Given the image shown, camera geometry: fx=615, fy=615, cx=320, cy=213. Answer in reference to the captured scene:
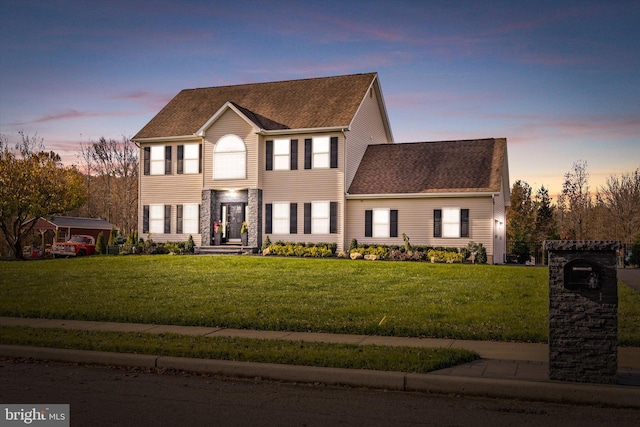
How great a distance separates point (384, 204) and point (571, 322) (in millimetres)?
24046

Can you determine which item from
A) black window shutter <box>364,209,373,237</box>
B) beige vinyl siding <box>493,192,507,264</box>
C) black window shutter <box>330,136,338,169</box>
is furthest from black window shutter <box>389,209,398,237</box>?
beige vinyl siding <box>493,192,507,264</box>

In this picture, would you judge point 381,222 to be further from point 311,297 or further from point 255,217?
point 311,297

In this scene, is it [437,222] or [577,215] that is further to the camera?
[577,215]

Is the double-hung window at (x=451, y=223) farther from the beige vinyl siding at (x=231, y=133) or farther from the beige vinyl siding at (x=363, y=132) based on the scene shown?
the beige vinyl siding at (x=231, y=133)

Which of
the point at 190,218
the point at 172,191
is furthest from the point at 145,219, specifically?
the point at 190,218

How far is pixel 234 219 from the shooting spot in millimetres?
33969

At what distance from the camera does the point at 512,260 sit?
124ft

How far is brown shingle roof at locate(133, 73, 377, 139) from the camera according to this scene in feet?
108

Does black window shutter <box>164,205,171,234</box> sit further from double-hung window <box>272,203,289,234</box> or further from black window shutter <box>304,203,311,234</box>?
black window shutter <box>304,203,311,234</box>

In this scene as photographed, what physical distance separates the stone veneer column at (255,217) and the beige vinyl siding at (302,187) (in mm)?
443

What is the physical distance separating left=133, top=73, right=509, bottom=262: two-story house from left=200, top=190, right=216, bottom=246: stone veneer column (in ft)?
0.21

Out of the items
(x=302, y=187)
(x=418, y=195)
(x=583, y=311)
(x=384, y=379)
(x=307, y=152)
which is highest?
(x=307, y=152)

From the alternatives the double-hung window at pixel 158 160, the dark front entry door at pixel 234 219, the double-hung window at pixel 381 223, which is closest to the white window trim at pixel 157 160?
the double-hung window at pixel 158 160

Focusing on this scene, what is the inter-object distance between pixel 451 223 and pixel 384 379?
22.9 meters
